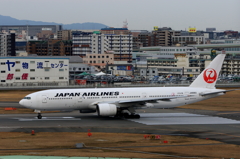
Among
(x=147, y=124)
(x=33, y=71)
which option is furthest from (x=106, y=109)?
(x=33, y=71)

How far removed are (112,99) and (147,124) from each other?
6.79 metres

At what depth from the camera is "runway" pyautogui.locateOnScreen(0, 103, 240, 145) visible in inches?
1618

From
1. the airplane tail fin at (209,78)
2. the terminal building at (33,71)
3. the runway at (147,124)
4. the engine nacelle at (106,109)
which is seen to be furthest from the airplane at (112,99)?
the terminal building at (33,71)

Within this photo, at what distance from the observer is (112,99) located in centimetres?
5134

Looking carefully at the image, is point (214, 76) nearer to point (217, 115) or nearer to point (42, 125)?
point (217, 115)

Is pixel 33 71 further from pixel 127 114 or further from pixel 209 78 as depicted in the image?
pixel 209 78

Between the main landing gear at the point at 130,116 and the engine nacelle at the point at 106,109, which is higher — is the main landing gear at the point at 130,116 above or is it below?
below

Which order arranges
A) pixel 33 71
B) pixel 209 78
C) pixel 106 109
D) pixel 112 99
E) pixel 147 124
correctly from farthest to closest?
pixel 33 71 → pixel 209 78 → pixel 112 99 → pixel 106 109 → pixel 147 124

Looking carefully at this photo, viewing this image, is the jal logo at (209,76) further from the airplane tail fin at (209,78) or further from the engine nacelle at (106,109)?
the engine nacelle at (106,109)

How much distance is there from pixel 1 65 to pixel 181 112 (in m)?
59.4

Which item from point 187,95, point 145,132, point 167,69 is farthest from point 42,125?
point 167,69

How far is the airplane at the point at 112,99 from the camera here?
164ft

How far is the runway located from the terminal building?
51.2m

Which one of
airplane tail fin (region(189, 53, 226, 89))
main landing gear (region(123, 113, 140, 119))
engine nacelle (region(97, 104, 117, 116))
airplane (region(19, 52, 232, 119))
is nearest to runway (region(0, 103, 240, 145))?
main landing gear (region(123, 113, 140, 119))
